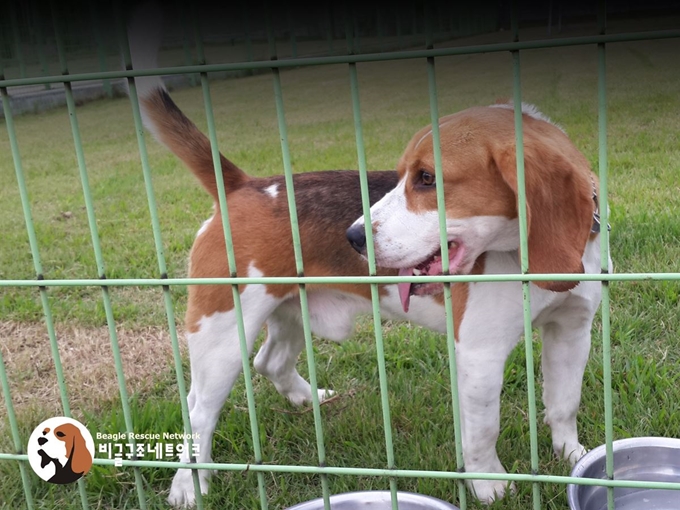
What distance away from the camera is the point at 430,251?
2.04 meters

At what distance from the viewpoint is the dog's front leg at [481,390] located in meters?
2.16

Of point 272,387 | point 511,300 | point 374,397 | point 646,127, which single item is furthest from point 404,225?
point 646,127

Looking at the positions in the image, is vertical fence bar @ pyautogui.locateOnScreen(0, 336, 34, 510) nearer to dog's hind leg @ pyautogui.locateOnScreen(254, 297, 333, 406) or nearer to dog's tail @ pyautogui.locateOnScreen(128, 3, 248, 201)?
dog's tail @ pyautogui.locateOnScreen(128, 3, 248, 201)

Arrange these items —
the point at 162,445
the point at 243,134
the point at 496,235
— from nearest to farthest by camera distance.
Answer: the point at 496,235
the point at 162,445
the point at 243,134

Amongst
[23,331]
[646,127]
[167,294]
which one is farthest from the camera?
[646,127]

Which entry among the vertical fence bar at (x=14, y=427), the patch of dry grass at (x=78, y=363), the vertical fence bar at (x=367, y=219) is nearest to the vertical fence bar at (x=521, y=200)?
the vertical fence bar at (x=367, y=219)

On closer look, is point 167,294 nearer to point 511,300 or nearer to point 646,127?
point 511,300

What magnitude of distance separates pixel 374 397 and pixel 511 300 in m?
0.99

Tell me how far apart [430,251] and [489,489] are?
2.79ft

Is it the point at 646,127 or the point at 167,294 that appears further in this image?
the point at 646,127

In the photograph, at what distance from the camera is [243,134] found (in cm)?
984

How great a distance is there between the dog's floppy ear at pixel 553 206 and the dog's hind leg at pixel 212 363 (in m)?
0.93

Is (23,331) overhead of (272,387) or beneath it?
overhead

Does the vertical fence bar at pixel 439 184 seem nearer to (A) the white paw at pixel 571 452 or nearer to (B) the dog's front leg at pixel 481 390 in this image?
(B) the dog's front leg at pixel 481 390
